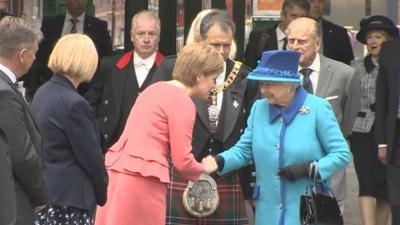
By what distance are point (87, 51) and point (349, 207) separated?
4920mm

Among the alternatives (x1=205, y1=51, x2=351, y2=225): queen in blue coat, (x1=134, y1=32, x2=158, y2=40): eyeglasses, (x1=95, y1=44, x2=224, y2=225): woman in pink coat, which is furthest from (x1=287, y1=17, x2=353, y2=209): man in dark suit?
(x1=134, y1=32, x2=158, y2=40): eyeglasses

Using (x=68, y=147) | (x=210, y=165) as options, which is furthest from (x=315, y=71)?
(x=68, y=147)

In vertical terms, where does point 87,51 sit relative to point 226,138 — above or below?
above

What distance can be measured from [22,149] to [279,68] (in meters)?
1.51

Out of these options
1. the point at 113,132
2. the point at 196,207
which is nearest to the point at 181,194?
the point at 196,207

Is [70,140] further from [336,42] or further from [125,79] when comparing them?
[336,42]

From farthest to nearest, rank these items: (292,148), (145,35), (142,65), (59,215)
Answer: (142,65) < (145,35) < (59,215) < (292,148)

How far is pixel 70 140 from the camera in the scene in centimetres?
540

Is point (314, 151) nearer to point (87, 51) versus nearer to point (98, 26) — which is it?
point (87, 51)

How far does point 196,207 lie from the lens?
19.0 feet

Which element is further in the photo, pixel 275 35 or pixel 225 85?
pixel 275 35

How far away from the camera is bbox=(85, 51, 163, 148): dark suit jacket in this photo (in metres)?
7.14

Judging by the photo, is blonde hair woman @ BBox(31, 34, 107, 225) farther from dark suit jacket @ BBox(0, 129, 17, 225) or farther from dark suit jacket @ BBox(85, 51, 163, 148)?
dark suit jacket @ BBox(85, 51, 163, 148)

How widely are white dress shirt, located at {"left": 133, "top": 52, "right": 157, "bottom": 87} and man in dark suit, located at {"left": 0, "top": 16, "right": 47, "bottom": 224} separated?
2.22m
